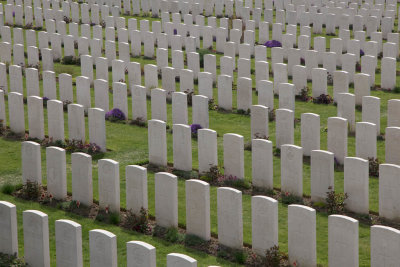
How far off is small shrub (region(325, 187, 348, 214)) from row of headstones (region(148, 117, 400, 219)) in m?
0.11

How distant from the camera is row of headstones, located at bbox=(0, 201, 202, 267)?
8.92 metres

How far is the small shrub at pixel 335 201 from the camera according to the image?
11484mm

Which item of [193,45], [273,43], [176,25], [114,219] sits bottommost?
[114,219]

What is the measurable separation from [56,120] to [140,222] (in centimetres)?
388

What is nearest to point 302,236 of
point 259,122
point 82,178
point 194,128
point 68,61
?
point 82,178

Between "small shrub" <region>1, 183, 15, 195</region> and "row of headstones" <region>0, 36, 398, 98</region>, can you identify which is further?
"row of headstones" <region>0, 36, 398, 98</region>

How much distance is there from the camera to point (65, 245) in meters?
9.56

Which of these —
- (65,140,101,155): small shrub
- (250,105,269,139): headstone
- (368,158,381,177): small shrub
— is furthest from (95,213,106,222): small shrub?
(368,158,381,177): small shrub

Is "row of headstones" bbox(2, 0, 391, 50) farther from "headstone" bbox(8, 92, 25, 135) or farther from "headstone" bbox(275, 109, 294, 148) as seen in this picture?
"headstone" bbox(275, 109, 294, 148)

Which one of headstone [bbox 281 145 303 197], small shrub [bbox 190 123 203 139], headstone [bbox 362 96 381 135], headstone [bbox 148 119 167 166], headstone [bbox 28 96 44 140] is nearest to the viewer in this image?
headstone [bbox 281 145 303 197]

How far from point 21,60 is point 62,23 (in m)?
2.82

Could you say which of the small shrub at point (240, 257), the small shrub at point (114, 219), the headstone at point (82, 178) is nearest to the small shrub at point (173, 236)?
the small shrub at point (114, 219)

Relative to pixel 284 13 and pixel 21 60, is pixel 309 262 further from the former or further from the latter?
pixel 284 13

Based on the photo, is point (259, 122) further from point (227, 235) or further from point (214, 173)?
point (227, 235)
